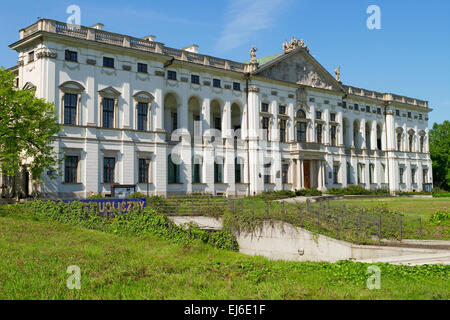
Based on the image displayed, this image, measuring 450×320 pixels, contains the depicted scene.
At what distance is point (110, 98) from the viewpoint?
39875 mm

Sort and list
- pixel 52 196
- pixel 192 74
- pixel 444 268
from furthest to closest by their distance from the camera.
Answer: pixel 192 74, pixel 52 196, pixel 444 268

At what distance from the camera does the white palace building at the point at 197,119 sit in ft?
123

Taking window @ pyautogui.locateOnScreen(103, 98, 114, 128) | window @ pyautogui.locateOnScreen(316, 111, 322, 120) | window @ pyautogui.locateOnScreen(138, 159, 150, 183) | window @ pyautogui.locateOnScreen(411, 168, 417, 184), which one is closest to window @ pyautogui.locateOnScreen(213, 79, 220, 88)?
window @ pyautogui.locateOnScreen(138, 159, 150, 183)

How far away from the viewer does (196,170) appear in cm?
4669

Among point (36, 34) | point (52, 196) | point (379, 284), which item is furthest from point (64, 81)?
point (379, 284)

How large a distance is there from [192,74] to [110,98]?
33.1ft

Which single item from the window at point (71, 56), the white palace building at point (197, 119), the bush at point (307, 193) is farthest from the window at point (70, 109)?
the bush at point (307, 193)

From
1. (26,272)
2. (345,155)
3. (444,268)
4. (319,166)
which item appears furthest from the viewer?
(345,155)

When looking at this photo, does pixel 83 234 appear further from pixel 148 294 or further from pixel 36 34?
pixel 36 34

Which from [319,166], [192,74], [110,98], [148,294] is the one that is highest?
[192,74]

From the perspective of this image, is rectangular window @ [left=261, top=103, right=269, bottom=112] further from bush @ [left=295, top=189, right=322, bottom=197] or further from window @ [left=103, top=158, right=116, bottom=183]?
window @ [left=103, top=158, right=116, bottom=183]

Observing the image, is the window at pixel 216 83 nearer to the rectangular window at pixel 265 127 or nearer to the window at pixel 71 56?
the rectangular window at pixel 265 127

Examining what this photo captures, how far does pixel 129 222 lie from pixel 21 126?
1032 cm

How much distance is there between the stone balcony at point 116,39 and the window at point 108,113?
4963mm
